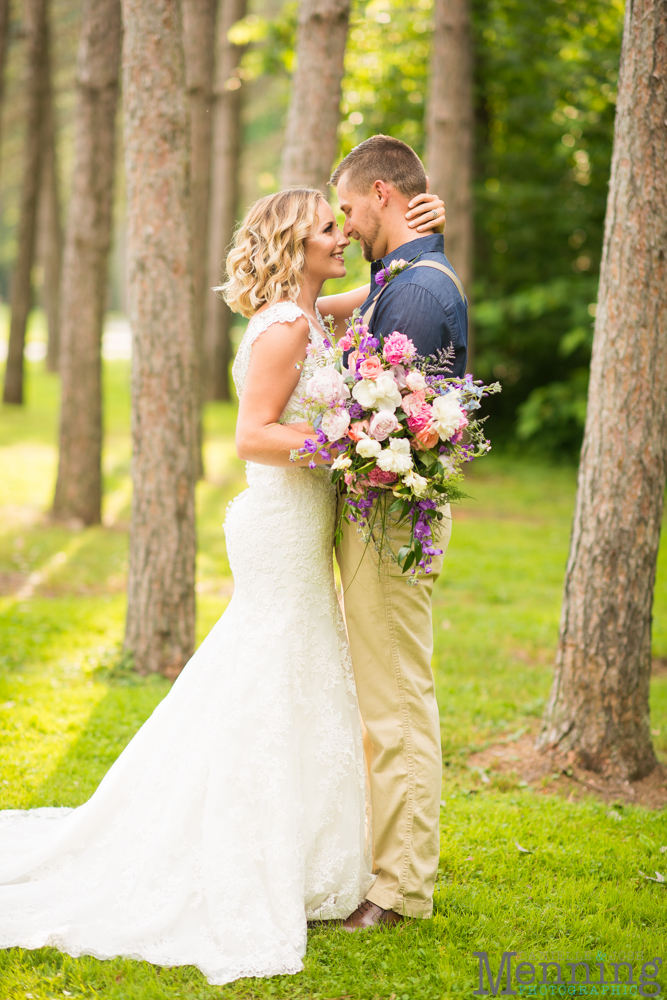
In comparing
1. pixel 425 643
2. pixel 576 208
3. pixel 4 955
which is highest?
pixel 576 208

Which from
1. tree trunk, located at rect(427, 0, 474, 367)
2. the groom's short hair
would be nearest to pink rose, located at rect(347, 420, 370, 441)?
the groom's short hair

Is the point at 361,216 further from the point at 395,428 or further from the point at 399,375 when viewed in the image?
the point at 395,428

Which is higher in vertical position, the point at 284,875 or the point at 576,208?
the point at 576,208

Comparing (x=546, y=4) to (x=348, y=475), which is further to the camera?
(x=546, y=4)

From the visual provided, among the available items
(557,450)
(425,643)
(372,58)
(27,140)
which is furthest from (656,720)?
(27,140)

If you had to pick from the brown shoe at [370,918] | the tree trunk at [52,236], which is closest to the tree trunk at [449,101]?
the brown shoe at [370,918]

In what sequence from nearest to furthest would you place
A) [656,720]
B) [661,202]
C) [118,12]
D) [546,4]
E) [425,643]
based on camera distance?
[425,643]
[661,202]
[656,720]
[118,12]
[546,4]

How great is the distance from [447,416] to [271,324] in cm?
78

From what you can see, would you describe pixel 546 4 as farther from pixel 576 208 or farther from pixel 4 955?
pixel 4 955

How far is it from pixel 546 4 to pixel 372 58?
10.2 ft

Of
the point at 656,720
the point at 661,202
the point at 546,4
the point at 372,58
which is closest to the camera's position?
the point at 661,202

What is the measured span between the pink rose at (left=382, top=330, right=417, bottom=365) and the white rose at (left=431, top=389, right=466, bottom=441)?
177 mm

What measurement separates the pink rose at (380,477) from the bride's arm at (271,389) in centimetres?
36

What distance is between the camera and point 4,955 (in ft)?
9.42
